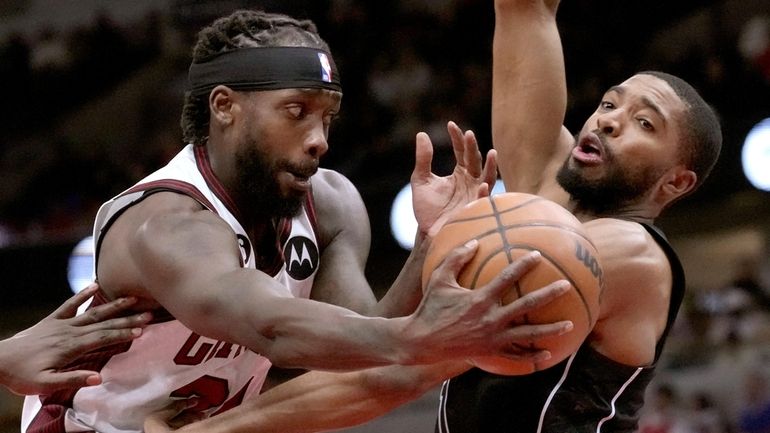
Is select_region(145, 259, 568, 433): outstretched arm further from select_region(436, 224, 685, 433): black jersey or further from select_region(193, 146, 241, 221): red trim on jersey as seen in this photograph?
select_region(193, 146, 241, 221): red trim on jersey

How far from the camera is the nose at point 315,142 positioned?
4.18 m

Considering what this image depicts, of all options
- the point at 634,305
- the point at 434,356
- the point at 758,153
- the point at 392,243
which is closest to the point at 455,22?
the point at 392,243

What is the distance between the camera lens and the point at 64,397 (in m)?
4.48

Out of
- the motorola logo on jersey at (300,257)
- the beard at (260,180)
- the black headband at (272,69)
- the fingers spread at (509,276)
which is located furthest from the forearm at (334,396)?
the fingers spread at (509,276)

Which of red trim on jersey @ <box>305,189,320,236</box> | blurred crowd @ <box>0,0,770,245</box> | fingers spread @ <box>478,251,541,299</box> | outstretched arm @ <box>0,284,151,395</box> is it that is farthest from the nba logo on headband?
blurred crowd @ <box>0,0,770,245</box>

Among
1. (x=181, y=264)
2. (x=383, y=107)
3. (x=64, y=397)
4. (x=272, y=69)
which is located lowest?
(x=383, y=107)

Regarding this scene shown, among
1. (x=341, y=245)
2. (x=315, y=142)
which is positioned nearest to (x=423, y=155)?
(x=315, y=142)

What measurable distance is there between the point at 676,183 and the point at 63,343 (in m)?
2.29

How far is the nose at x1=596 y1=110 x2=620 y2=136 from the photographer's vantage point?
463cm

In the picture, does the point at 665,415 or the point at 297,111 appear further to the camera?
the point at 665,415

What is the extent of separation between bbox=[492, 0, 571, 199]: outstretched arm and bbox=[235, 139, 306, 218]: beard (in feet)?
4.11

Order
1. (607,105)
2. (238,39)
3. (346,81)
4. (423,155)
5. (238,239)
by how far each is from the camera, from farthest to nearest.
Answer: (346,81), (607,105), (238,39), (238,239), (423,155)

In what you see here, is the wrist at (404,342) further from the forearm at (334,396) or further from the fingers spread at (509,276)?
the forearm at (334,396)

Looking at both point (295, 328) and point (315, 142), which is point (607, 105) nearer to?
point (315, 142)
